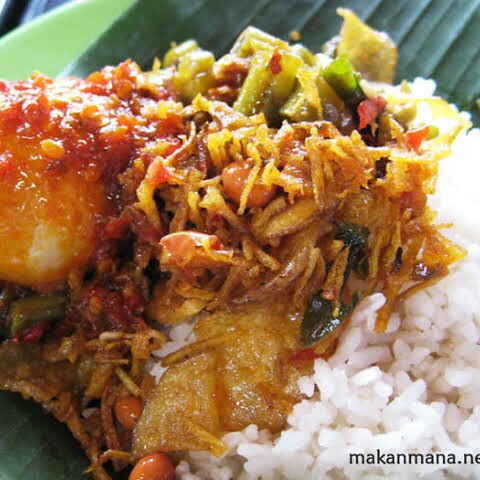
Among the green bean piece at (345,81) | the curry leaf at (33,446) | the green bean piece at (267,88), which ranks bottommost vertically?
the curry leaf at (33,446)

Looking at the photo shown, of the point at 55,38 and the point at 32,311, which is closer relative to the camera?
the point at 32,311

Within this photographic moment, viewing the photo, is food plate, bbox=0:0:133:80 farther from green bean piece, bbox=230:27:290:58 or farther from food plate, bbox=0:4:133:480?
green bean piece, bbox=230:27:290:58

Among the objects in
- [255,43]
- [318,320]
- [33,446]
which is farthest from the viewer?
[255,43]

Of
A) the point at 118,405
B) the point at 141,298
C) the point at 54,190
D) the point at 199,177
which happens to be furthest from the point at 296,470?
the point at 54,190

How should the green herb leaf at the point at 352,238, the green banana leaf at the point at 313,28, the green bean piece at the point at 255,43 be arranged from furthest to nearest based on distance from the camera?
1. the green banana leaf at the point at 313,28
2. the green bean piece at the point at 255,43
3. the green herb leaf at the point at 352,238

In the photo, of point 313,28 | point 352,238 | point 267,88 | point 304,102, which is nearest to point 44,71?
point 313,28

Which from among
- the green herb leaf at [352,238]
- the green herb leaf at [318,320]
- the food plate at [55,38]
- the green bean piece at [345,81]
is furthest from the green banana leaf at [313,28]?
the green herb leaf at [318,320]

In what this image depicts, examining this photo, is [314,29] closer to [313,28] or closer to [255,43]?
[313,28]

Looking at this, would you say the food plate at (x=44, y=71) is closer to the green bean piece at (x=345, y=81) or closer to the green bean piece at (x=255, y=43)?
the green bean piece at (x=255, y=43)
